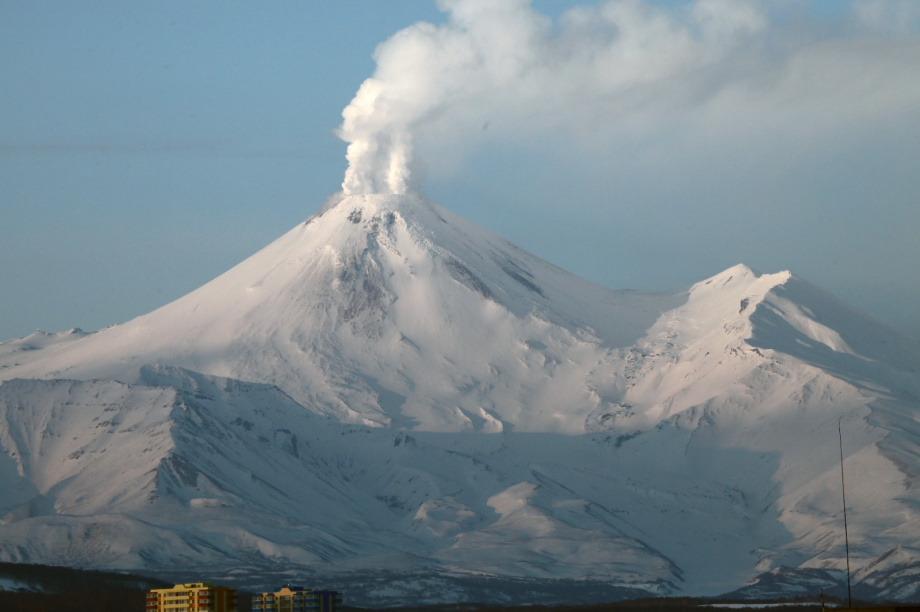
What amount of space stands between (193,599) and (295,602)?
18688 mm

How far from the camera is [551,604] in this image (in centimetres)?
19400

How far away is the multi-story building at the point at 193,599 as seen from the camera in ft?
373

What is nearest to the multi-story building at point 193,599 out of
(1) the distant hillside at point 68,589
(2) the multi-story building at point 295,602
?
(2) the multi-story building at point 295,602

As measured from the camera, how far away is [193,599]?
11394 centimetres

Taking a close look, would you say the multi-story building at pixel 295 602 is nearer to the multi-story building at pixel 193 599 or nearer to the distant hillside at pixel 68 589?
the multi-story building at pixel 193 599

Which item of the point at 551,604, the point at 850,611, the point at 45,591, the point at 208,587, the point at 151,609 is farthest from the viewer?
the point at 551,604

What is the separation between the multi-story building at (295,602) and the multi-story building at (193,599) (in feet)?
29.3

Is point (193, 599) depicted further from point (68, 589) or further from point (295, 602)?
point (68, 589)

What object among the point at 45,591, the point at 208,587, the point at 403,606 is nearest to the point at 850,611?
the point at 208,587

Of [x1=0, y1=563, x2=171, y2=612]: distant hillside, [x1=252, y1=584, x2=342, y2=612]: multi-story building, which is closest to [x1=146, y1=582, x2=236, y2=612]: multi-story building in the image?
[x1=252, y1=584, x2=342, y2=612]: multi-story building

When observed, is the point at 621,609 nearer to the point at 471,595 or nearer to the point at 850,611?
the point at 471,595

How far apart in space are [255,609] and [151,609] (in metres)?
12.7

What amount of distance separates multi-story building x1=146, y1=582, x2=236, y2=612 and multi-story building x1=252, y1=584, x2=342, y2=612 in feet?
29.3

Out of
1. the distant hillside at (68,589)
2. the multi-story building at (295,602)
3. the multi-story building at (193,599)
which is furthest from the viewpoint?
the distant hillside at (68,589)
